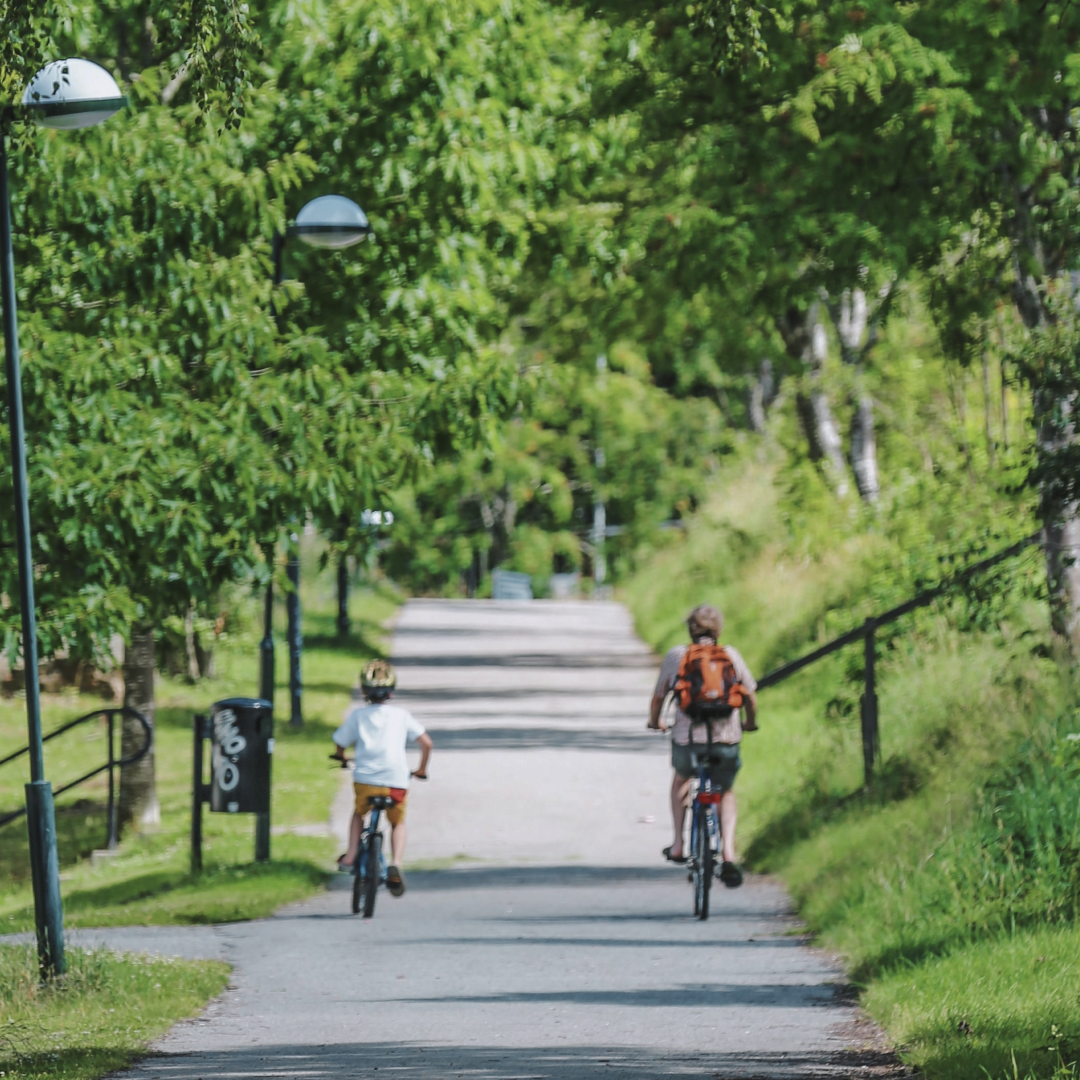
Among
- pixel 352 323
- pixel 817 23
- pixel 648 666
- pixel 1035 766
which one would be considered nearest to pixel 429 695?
pixel 648 666

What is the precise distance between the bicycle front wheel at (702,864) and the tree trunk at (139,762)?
595 centimetres

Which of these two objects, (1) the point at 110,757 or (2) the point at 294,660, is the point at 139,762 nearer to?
(1) the point at 110,757

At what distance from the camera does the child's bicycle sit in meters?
10.9

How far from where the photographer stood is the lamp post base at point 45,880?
817cm

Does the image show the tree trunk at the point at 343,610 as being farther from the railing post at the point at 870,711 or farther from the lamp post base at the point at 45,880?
the lamp post base at the point at 45,880

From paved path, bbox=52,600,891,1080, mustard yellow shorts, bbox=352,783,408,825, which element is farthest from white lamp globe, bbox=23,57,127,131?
mustard yellow shorts, bbox=352,783,408,825

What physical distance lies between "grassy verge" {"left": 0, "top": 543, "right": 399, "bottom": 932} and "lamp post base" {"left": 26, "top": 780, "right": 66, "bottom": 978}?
2.41m

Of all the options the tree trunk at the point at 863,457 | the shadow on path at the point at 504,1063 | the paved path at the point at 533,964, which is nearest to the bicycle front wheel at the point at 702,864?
the paved path at the point at 533,964

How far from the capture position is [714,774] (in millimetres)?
10984

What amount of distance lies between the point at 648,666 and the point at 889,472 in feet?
14.1

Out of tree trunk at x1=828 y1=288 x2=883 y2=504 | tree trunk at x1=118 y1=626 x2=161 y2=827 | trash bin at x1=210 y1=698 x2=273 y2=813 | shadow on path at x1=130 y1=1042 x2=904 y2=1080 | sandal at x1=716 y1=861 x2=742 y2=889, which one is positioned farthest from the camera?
tree trunk at x1=828 y1=288 x2=883 y2=504

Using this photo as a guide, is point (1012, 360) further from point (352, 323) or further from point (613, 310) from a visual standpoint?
point (613, 310)

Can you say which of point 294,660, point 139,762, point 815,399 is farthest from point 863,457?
point 139,762

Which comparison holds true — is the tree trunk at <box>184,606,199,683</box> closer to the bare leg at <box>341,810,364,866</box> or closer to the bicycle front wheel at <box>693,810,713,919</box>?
the bare leg at <box>341,810,364,866</box>
